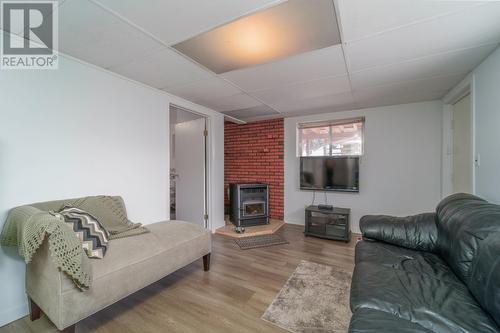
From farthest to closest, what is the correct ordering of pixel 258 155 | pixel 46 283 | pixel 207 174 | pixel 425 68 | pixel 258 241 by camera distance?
pixel 258 155, pixel 207 174, pixel 258 241, pixel 425 68, pixel 46 283

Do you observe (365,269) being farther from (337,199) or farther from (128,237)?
(337,199)

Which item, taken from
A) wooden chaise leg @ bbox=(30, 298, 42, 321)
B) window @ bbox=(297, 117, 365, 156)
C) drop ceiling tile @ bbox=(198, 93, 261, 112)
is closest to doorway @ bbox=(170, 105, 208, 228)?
drop ceiling tile @ bbox=(198, 93, 261, 112)

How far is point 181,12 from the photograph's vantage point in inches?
54.3


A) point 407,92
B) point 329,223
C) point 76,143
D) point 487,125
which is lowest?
point 329,223

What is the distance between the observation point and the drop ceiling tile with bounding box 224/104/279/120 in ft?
11.9

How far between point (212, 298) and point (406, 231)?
5.87ft

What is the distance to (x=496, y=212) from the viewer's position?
1329mm

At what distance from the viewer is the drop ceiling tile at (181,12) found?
4.28 feet

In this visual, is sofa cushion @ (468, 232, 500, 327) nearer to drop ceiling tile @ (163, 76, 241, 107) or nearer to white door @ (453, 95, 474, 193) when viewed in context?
white door @ (453, 95, 474, 193)

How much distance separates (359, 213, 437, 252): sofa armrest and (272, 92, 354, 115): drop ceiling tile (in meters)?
1.77

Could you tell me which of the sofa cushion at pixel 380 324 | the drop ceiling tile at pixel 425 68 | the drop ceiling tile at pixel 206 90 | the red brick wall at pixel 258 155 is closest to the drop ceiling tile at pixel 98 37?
the drop ceiling tile at pixel 206 90

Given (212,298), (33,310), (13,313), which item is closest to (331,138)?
(212,298)

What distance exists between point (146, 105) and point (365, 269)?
276 centimetres

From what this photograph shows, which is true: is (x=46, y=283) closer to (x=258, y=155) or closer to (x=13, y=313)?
(x=13, y=313)
